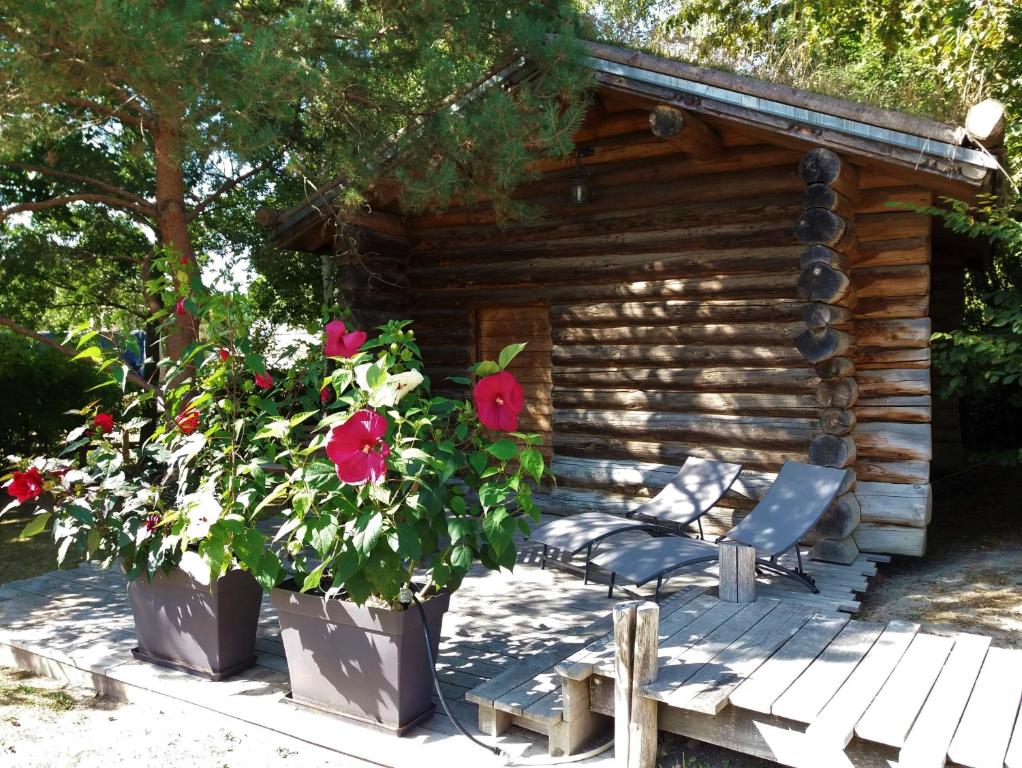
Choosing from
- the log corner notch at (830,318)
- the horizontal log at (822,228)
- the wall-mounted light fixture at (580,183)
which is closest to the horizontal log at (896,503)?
the log corner notch at (830,318)

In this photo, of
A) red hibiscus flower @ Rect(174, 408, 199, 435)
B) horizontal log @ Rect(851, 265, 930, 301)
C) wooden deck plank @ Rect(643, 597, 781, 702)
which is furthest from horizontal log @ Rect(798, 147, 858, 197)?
red hibiscus flower @ Rect(174, 408, 199, 435)

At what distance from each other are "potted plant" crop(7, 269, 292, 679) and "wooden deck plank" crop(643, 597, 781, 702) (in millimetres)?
1564

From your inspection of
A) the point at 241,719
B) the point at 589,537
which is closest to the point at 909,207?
the point at 589,537

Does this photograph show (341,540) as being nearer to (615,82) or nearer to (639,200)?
(615,82)

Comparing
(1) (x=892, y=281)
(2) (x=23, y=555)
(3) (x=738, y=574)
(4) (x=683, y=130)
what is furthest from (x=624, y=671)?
(2) (x=23, y=555)

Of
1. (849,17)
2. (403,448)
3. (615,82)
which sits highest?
(849,17)

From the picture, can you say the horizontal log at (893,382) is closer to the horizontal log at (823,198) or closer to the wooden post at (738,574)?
the horizontal log at (823,198)

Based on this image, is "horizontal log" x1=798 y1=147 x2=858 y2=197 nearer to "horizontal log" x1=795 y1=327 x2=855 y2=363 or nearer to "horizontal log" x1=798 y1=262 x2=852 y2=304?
"horizontal log" x1=798 y1=262 x2=852 y2=304

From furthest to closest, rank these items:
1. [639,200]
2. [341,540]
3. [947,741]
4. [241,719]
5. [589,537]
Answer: [639,200] < [589,537] < [241,719] < [341,540] < [947,741]

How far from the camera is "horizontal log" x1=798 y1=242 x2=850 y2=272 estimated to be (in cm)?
559

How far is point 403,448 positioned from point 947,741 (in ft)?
6.74

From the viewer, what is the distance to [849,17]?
1438 centimetres

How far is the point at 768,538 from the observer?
5.00 metres

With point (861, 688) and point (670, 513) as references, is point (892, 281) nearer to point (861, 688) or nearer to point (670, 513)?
point (670, 513)
